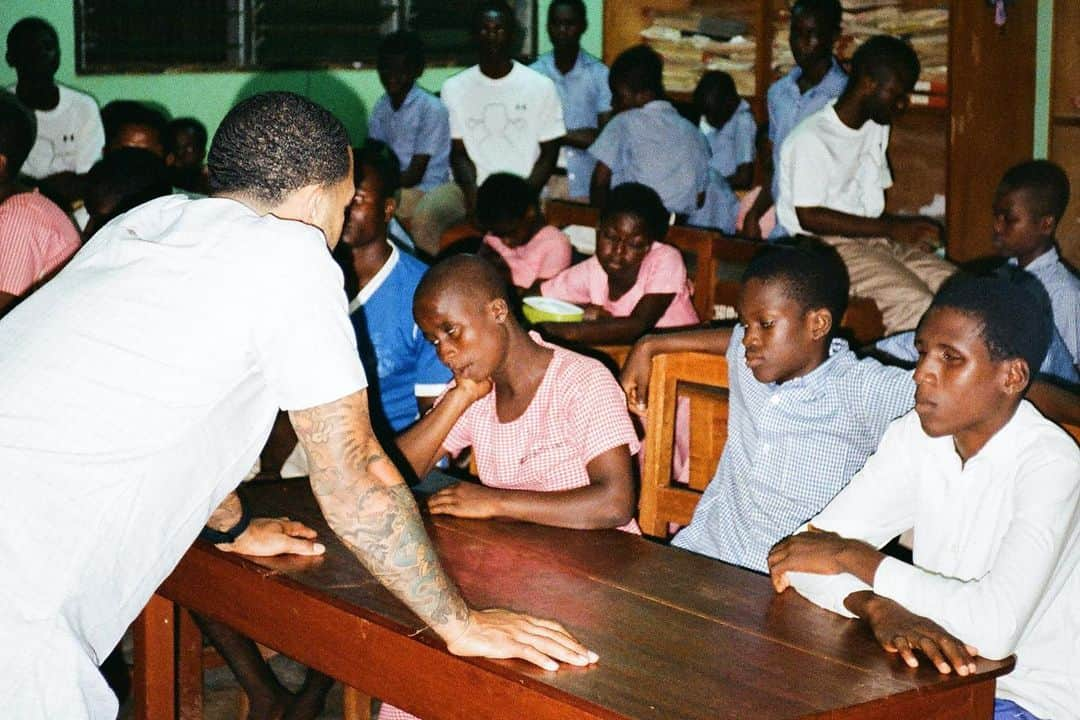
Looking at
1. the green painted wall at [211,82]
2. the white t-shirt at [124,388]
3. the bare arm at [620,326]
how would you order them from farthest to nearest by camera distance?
the green painted wall at [211,82] → the bare arm at [620,326] → the white t-shirt at [124,388]

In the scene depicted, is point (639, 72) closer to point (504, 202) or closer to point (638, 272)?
point (504, 202)

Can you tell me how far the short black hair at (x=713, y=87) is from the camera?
7.73 metres

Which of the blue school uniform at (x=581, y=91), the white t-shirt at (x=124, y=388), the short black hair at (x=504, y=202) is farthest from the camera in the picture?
the blue school uniform at (x=581, y=91)

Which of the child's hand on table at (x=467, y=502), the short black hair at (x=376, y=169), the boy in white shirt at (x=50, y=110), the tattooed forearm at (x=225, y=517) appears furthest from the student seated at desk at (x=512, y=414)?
the boy in white shirt at (x=50, y=110)

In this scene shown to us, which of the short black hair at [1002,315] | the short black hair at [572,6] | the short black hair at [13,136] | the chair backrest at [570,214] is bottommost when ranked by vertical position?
the short black hair at [1002,315]

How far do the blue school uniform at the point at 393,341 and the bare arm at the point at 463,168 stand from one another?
377 cm

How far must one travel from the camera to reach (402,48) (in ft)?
24.9

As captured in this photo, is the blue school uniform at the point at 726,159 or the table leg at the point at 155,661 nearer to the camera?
the table leg at the point at 155,661

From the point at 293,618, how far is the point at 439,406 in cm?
73

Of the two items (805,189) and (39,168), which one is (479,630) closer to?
(805,189)

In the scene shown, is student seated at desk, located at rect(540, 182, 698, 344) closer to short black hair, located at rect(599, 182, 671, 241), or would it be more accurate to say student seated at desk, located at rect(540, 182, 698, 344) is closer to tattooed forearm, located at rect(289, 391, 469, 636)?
short black hair, located at rect(599, 182, 671, 241)

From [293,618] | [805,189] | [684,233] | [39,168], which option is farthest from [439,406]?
[39,168]

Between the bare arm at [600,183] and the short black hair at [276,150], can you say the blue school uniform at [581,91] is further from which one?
the short black hair at [276,150]

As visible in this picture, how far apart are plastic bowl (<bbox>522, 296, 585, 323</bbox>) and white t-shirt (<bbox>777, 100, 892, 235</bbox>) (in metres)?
1.15
